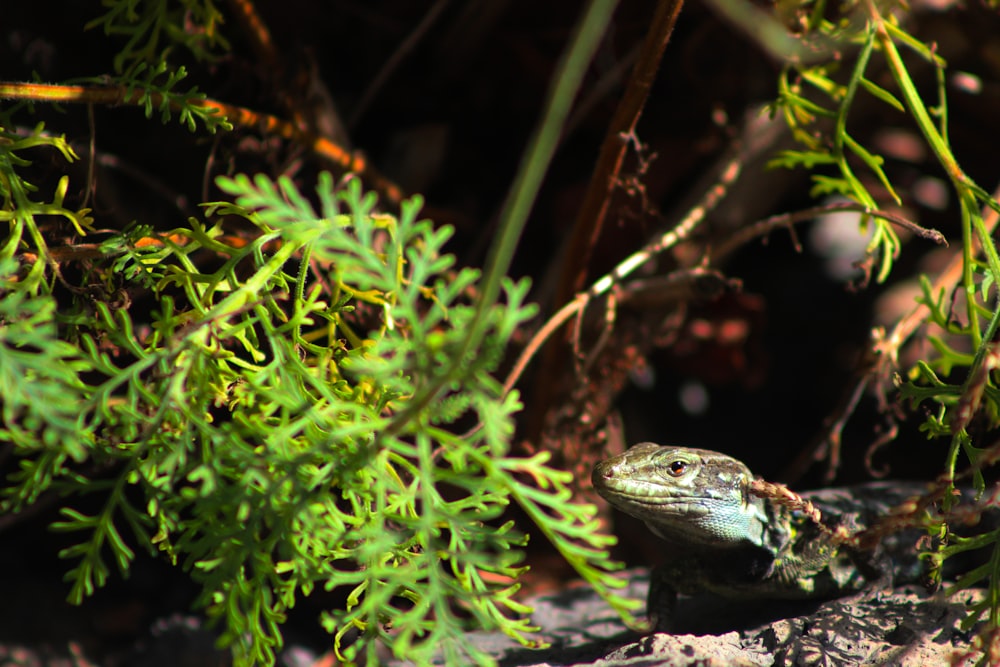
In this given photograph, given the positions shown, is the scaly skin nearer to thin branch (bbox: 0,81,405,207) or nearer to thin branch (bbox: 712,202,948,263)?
thin branch (bbox: 712,202,948,263)

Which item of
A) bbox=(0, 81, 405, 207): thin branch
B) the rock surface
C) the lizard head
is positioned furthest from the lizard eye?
bbox=(0, 81, 405, 207): thin branch

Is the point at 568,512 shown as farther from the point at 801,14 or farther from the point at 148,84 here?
the point at 801,14

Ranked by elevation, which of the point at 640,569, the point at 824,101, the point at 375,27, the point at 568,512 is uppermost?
the point at 824,101

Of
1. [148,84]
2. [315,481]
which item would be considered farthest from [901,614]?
[148,84]

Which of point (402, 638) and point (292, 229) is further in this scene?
point (292, 229)

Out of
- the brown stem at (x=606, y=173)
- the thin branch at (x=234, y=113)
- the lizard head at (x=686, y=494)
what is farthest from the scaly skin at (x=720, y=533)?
the thin branch at (x=234, y=113)

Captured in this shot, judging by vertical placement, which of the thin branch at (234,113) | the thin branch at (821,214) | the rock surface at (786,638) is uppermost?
the thin branch at (821,214)

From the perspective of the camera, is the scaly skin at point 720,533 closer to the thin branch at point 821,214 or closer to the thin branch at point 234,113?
the thin branch at point 821,214
